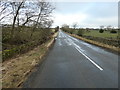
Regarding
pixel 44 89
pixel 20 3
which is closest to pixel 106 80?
pixel 44 89

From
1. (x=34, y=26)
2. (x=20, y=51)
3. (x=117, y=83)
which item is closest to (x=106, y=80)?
(x=117, y=83)

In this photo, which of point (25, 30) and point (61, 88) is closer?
point (61, 88)

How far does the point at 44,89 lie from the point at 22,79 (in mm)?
1398

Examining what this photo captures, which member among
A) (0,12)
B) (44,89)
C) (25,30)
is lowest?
(44,89)

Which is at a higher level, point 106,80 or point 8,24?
point 8,24

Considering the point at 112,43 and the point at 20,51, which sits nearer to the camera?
the point at 20,51

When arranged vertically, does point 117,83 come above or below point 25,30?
below

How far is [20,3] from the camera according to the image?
17.1 metres

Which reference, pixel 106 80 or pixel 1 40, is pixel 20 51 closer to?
pixel 1 40

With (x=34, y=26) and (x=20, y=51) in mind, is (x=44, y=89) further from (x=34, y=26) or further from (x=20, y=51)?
(x=34, y=26)

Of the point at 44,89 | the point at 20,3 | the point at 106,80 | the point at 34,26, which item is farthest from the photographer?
the point at 34,26

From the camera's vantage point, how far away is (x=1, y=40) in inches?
635

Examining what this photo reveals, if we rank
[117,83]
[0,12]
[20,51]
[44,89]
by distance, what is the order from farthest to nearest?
1. [0,12]
2. [20,51]
3. [117,83]
4. [44,89]

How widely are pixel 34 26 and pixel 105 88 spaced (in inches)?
747
